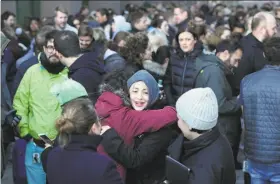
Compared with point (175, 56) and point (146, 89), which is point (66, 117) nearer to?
point (146, 89)

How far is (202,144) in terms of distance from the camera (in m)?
3.94

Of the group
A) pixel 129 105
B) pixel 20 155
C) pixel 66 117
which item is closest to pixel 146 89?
pixel 129 105

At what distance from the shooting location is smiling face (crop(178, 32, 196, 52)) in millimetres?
6781

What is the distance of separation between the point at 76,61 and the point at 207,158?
6.23 ft

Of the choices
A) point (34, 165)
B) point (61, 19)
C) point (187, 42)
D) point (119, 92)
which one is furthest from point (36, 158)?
point (61, 19)

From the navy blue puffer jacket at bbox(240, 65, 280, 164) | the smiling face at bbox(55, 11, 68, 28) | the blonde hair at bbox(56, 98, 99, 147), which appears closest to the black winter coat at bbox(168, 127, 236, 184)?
the blonde hair at bbox(56, 98, 99, 147)

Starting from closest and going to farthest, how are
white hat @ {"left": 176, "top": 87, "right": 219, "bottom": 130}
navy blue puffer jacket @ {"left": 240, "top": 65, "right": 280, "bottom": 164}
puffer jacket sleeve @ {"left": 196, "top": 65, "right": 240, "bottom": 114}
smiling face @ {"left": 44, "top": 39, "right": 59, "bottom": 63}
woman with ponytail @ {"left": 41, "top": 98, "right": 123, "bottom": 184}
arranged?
woman with ponytail @ {"left": 41, "top": 98, "right": 123, "bottom": 184}, white hat @ {"left": 176, "top": 87, "right": 219, "bottom": 130}, navy blue puffer jacket @ {"left": 240, "top": 65, "right": 280, "bottom": 164}, smiling face @ {"left": 44, "top": 39, "right": 59, "bottom": 63}, puffer jacket sleeve @ {"left": 196, "top": 65, "right": 240, "bottom": 114}

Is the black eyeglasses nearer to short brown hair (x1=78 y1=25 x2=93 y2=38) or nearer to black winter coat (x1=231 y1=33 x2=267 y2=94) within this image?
short brown hair (x1=78 y1=25 x2=93 y2=38)

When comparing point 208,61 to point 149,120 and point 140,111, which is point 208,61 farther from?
point 149,120

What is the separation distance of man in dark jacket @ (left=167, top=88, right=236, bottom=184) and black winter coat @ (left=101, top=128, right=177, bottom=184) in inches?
10.8

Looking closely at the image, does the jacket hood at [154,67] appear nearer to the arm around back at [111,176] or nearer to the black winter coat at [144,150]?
Answer: the black winter coat at [144,150]

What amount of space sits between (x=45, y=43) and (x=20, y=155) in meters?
1.05

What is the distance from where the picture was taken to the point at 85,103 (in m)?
3.79

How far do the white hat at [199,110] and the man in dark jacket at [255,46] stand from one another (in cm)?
292
